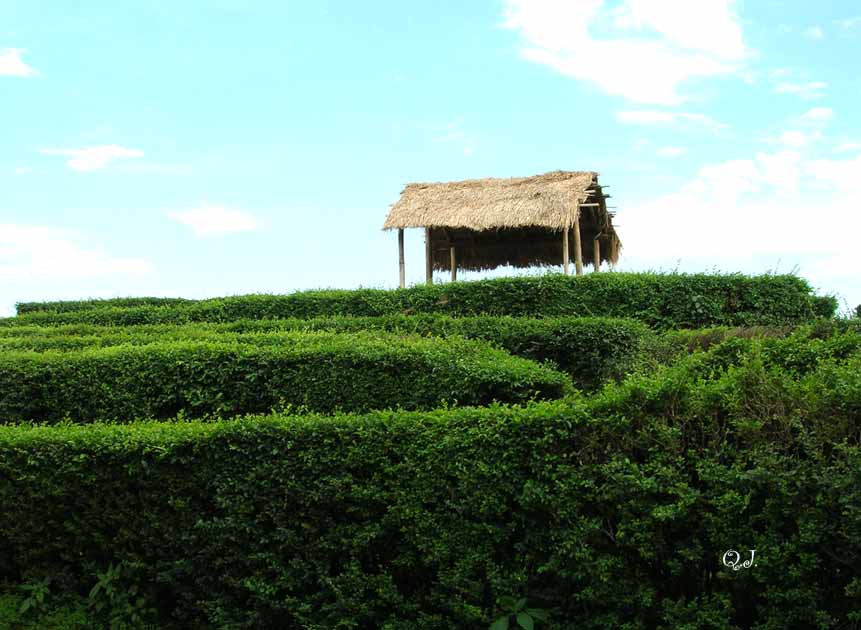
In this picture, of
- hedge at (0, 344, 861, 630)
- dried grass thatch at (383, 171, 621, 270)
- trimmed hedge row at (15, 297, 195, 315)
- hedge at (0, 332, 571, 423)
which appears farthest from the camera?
dried grass thatch at (383, 171, 621, 270)

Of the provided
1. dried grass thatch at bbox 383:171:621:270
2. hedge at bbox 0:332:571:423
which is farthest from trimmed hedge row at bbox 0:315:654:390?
dried grass thatch at bbox 383:171:621:270

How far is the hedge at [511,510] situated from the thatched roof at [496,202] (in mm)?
16574

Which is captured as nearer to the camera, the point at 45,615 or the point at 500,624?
the point at 500,624

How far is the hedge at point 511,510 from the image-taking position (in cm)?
692

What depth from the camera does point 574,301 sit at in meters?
18.6

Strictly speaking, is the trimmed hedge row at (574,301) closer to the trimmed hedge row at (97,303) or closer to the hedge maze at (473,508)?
the trimmed hedge row at (97,303)

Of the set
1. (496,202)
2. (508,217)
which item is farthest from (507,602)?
(496,202)

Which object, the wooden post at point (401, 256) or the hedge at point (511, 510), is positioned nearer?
Result: the hedge at point (511, 510)

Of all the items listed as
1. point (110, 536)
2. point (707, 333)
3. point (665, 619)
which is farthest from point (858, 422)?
point (707, 333)

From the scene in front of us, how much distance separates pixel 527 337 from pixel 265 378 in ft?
15.3

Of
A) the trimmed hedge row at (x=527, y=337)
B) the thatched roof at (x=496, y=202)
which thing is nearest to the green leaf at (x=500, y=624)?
the trimmed hedge row at (x=527, y=337)

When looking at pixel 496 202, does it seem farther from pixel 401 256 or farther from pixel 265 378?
pixel 265 378

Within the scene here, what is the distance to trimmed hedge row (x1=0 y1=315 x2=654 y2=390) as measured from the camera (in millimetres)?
14224

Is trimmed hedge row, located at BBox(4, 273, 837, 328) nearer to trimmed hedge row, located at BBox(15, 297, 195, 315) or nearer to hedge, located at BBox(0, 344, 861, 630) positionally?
trimmed hedge row, located at BBox(15, 297, 195, 315)
